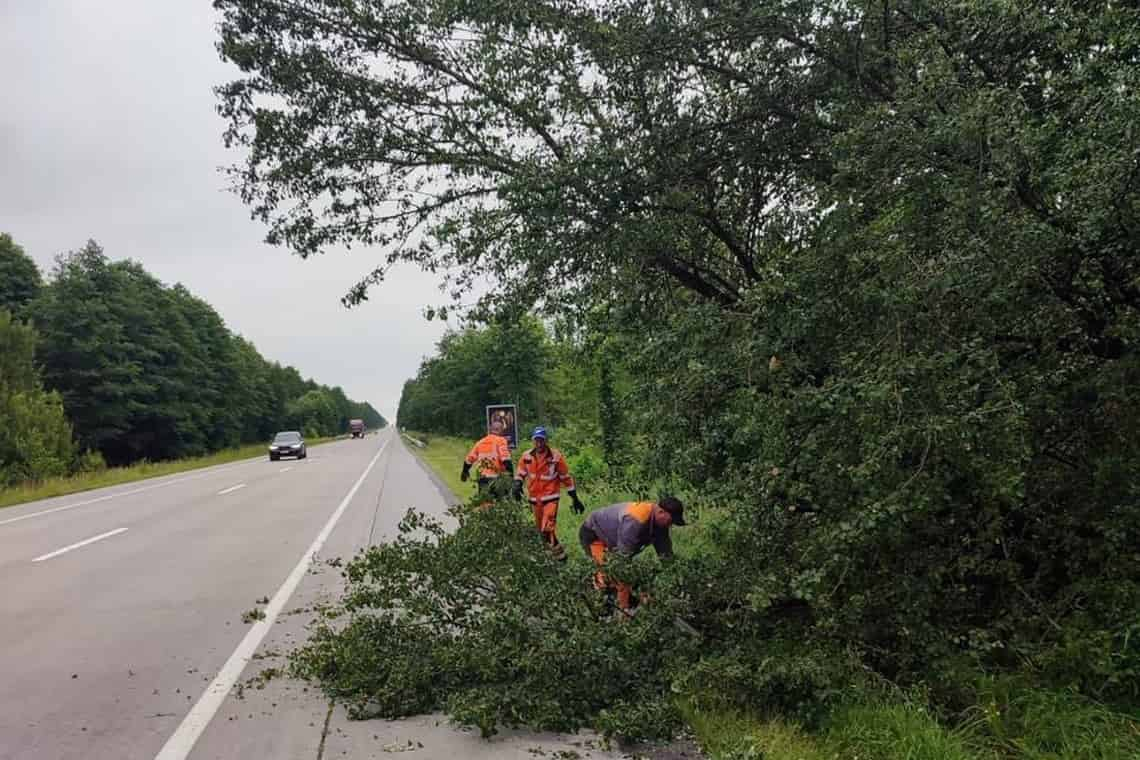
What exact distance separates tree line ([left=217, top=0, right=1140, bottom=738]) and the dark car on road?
36.7 meters

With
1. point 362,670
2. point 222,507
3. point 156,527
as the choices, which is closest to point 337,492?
point 222,507

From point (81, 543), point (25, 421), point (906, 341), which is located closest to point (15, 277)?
point (25, 421)

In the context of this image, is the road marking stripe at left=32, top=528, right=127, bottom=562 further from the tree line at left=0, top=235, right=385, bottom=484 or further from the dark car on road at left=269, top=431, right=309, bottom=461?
the dark car on road at left=269, top=431, right=309, bottom=461

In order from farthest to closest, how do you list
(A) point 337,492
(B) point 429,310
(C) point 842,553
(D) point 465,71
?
1. (A) point 337,492
2. (B) point 429,310
3. (D) point 465,71
4. (C) point 842,553

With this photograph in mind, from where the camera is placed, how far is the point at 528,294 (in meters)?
8.41

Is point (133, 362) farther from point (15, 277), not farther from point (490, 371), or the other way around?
point (490, 371)

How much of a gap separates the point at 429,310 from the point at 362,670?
463 centimetres

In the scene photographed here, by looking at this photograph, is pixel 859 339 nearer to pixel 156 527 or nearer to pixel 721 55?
pixel 721 55

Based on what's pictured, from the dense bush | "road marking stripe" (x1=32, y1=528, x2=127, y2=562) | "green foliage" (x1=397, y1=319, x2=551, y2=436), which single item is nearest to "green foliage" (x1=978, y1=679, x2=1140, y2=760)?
the dense bush

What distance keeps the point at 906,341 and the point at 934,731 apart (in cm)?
204

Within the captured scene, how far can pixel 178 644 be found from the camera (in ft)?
20.0

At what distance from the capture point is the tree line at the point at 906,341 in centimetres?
425

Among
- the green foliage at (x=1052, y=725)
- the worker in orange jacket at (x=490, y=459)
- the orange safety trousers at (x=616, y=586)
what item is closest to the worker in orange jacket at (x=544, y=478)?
the worker in orange jacket at (x=490, y=459)

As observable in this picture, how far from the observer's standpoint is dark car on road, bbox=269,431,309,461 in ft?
132
